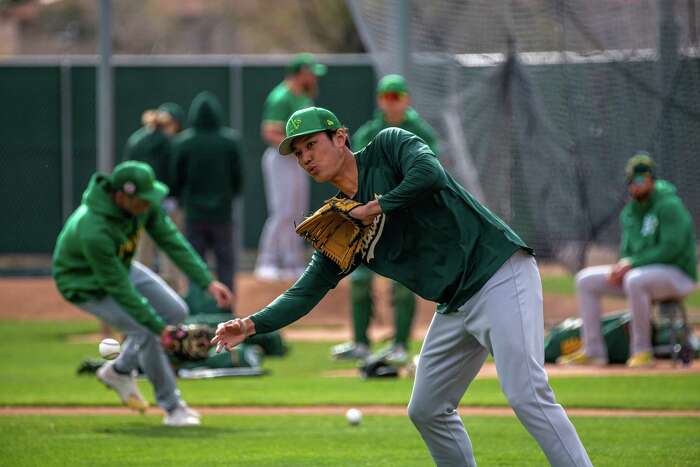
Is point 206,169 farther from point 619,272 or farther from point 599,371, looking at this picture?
point 599,371

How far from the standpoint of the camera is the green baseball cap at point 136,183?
9797mm

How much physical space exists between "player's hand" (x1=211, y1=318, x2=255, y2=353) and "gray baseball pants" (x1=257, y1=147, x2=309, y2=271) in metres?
11.6

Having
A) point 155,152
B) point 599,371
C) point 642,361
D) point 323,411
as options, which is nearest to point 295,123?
point 323,411

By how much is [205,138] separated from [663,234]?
5.54m

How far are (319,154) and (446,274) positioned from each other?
79 centimetres

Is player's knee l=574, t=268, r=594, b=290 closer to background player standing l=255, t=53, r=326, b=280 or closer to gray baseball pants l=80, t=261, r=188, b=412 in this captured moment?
gray baseball pants l=80, t=261, r=188, b=412

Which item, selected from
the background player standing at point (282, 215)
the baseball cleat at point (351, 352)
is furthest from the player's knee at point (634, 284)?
the background player standing at point (282, 215)

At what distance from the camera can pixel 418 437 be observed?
30.9ft

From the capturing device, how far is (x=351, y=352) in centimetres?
1442

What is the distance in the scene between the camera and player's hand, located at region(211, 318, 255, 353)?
650 centimetres

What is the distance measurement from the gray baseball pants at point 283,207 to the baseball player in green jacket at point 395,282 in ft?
14.3

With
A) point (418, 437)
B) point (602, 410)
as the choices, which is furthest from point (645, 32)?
point (418, 437)

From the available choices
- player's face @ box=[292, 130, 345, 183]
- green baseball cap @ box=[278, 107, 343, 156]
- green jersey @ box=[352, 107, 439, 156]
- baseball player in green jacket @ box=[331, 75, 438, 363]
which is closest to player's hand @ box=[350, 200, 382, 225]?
player's face @ box=[292, 130, 345, 183]

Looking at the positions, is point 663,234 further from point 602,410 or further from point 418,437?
point 418,437
